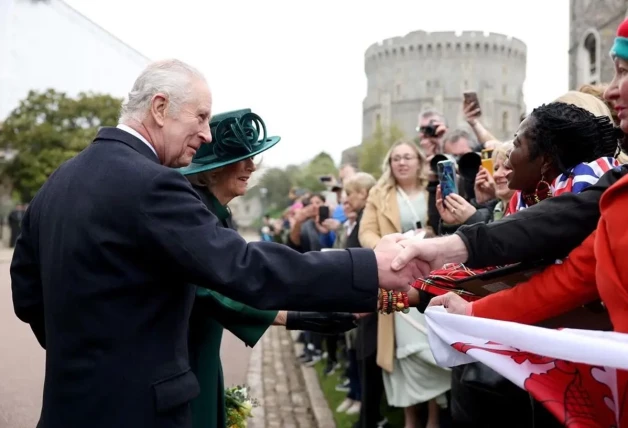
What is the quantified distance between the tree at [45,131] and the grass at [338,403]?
31678 mm

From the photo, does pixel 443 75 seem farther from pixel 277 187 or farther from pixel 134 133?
pixel 134 133

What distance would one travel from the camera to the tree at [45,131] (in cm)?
3803

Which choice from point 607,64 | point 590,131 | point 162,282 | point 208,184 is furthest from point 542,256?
point 607,64

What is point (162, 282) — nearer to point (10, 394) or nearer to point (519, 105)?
point (10, 394)

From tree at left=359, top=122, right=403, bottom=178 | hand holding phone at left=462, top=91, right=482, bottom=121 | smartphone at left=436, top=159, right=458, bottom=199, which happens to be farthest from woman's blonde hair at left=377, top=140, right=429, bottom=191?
tree at left=359, top=122, right=403, bottom=178

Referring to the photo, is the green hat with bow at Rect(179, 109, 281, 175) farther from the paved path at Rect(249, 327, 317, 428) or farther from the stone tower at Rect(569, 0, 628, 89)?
the stone tower at Rect(569, 0, 628, 89)

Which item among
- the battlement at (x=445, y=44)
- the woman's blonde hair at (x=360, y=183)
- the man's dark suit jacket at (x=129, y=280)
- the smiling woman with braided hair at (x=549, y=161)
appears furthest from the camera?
the battlement at (x=445, y=44)

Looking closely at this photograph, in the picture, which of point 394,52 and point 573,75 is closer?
point 573,75

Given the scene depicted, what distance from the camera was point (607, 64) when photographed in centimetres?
2045

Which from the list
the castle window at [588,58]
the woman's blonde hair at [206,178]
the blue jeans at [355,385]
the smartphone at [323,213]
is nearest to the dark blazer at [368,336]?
the blue jeans at [355,385]

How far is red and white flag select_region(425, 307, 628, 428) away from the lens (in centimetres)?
169

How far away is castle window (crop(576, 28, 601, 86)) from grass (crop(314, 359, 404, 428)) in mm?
16896

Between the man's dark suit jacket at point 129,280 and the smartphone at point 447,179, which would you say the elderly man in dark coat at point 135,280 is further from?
the smartphone at point 447,179

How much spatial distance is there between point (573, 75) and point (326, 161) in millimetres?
68858
